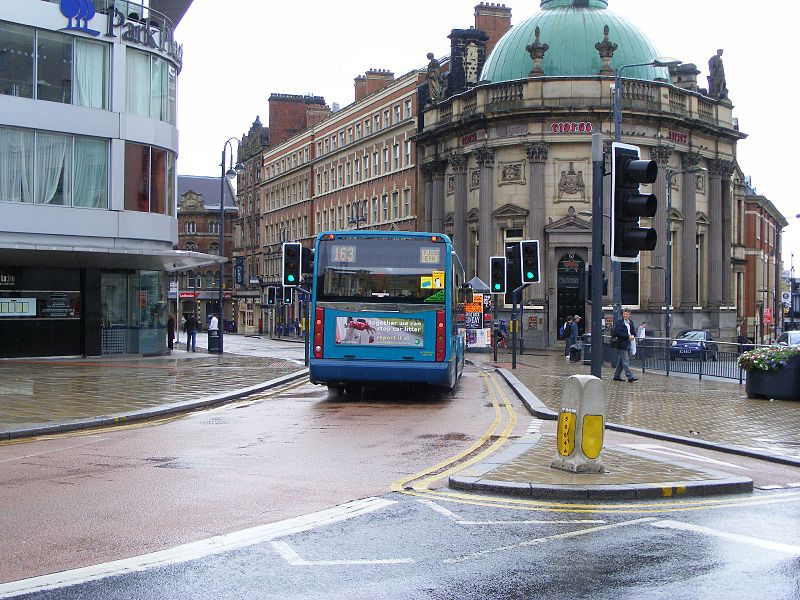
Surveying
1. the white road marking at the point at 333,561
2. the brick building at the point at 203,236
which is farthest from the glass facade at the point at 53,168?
the brick building at the point at 203,236

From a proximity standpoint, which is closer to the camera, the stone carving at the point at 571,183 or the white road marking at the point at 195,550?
the white road marking at the point at 195,550

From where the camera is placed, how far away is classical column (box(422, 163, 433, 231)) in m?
67.2

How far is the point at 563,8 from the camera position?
65.1 metres

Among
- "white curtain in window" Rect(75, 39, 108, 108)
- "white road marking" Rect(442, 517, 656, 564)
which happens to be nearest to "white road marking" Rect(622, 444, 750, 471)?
"white road marking" Rect(442, 517, 656, 564)

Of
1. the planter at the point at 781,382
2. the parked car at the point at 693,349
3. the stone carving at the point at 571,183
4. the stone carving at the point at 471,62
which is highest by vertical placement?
the stone carving at the point at 471,62

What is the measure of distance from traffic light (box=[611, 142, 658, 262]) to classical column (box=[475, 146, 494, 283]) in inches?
1929

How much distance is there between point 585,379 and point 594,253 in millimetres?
1581

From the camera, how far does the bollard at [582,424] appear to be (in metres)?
10.0

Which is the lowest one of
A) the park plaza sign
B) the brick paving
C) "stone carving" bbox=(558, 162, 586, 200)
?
the brick paving

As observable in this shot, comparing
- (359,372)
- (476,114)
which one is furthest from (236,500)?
(476,114)

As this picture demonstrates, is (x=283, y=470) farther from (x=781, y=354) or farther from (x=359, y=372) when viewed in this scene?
(x=781, y=354)

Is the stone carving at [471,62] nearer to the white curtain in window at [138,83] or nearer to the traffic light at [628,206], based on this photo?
the white curtain in window at [138,83]

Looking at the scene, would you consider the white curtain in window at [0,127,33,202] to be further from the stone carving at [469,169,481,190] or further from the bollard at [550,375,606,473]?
the stone carving at [469,169,481,190]

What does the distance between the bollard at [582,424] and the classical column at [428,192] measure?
5695 centimetres
